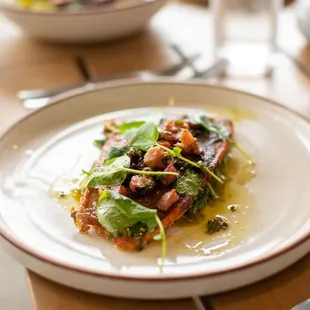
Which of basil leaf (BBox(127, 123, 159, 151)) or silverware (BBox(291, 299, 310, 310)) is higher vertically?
basil leaf (BBox(127, 123, 159, 151))

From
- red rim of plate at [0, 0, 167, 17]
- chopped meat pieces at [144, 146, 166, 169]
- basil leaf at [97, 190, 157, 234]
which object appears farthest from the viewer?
red rim of plate at [0, 0, 167, 17]

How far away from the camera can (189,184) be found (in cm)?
114

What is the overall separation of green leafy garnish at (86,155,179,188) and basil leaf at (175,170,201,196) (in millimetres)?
23

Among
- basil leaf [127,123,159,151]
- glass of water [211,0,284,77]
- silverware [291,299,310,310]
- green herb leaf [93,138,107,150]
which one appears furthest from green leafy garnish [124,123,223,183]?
glass of water [211,0,284,77]

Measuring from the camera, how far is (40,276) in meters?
1.05

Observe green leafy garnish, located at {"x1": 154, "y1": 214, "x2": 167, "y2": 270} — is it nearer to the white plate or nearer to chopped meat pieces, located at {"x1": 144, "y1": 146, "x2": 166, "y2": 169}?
the white plate

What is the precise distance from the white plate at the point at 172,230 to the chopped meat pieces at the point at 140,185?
0.09 metres

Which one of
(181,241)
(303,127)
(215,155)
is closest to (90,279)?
(181,241)

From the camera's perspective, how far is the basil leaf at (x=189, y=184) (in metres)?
1.13

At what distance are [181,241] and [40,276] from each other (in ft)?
0.79

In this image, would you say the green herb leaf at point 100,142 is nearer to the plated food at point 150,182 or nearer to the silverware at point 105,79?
Answer: the plated food at point 150,182

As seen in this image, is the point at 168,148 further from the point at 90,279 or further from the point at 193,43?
the point at 193,43

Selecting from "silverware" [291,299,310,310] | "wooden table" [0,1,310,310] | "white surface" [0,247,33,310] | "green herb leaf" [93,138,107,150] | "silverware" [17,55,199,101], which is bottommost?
"white surface" [0,247,33,310]

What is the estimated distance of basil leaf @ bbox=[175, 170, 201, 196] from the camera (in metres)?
1.13
